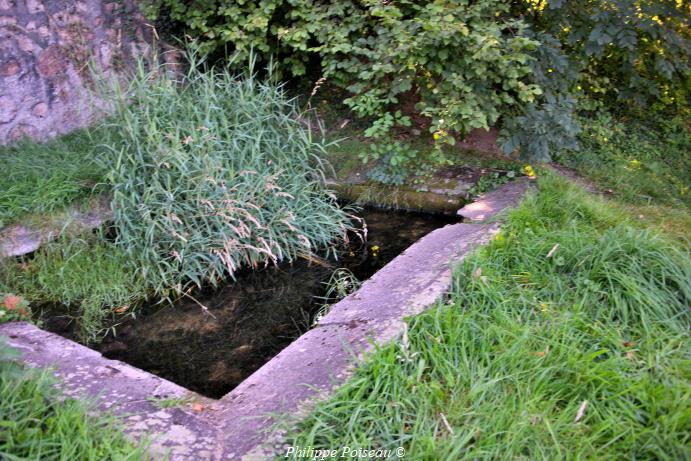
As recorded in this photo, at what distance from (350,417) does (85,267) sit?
231cm

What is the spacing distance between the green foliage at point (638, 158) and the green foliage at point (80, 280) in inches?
142

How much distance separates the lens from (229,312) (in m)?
3.64

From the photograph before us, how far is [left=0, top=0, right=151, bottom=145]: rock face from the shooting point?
15.4ft

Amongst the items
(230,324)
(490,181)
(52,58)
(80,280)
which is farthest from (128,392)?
(52,58)

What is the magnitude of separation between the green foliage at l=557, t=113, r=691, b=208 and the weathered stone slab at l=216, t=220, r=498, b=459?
1713mm

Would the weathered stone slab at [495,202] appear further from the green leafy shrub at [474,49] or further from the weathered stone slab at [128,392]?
the weathered stone slab at [128,392]

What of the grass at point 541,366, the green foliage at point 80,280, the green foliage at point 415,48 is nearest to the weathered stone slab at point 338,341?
the grass at point 541,366

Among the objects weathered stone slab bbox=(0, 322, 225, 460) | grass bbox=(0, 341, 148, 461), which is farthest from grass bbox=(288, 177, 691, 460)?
grass bbox=(0, 341, 148, 461)

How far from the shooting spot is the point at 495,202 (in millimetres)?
4266

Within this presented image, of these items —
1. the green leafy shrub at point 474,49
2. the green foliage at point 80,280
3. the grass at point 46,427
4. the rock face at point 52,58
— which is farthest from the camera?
the rock face at point 52,58

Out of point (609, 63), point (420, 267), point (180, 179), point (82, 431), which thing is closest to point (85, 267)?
point (180, 179)

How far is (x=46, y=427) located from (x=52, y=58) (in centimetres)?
379

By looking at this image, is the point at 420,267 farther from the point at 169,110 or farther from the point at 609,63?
the point at 609,63

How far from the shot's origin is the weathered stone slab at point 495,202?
4.09m
